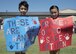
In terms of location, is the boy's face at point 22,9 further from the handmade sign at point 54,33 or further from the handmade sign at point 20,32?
the handmade sign at point 54,33

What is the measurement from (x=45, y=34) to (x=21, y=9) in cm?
101

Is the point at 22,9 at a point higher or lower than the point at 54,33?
higher

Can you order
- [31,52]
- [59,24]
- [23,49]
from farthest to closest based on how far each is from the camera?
[31,52] < [59,24] < [23,49]

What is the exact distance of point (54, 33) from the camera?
8891 millimetres

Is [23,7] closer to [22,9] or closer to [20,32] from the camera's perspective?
[22,9]

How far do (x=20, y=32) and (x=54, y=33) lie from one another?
97cm

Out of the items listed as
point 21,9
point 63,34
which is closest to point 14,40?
point 21,9

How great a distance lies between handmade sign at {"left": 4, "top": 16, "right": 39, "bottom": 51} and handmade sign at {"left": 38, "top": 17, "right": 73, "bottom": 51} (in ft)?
1.28

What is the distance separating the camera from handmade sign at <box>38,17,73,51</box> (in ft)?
29.2

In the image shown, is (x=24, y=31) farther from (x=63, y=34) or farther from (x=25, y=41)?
(x=63, y=34)

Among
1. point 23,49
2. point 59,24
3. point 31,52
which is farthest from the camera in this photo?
point 31,52

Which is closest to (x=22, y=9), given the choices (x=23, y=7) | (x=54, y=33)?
(x=23, y=7)

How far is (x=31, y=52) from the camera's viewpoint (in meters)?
13.8

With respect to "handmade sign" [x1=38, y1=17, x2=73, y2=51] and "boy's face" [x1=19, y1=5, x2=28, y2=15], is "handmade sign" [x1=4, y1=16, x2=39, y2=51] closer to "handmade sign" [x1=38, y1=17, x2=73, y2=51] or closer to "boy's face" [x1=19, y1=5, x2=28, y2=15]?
"boy's face" [x1=19, y1=5, x2=28, y2=15]
